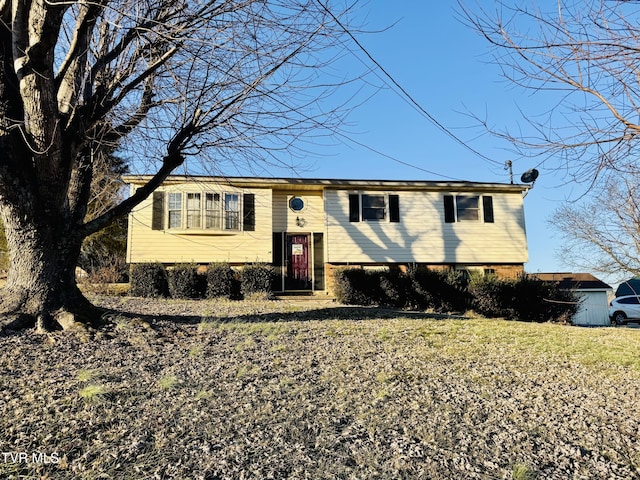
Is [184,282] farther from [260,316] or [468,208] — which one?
[468,208]

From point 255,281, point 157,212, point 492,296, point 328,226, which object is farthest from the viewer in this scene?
point 328,226

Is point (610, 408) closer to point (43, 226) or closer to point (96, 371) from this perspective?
point (96, 371)

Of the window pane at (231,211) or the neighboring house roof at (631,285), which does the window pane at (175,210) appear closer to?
the window pane at (231,211)

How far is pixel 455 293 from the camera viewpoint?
12.9 meters

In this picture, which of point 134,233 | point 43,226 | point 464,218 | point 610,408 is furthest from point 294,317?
point 464,218

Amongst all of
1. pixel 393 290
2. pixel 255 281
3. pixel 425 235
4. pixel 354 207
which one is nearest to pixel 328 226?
pixel 354 207

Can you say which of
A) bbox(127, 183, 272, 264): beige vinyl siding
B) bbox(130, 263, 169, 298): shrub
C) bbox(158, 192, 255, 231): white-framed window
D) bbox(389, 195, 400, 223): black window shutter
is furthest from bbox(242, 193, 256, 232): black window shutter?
bbox(389, 195, 400, 223): black window shutter

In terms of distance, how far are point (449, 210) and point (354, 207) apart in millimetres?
3720

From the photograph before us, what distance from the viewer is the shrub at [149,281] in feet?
44.2

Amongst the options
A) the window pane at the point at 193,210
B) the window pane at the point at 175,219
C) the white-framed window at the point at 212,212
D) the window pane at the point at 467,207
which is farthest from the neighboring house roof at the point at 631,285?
the window pane at the point at 175,219

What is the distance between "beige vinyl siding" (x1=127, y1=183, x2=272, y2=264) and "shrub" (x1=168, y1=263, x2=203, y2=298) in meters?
2.10

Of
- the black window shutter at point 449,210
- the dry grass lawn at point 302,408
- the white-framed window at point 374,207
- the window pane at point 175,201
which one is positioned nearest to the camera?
the dry grass lawn at point 302,408

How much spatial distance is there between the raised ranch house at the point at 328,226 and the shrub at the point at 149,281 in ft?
6.86

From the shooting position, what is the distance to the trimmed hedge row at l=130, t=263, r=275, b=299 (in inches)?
531
